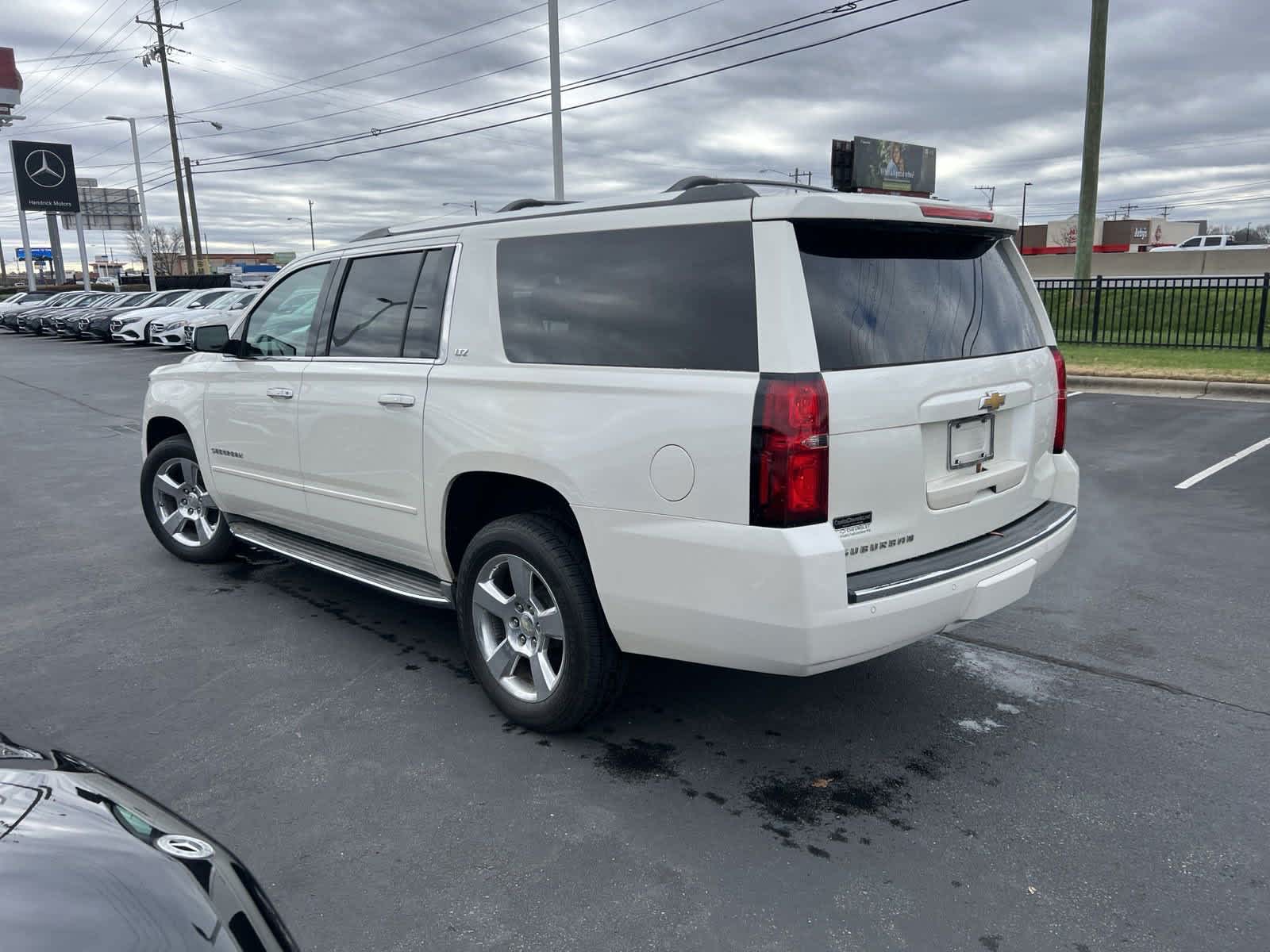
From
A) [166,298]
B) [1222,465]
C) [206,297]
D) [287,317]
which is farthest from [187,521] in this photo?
[166,298]

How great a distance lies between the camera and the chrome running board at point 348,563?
4270mm

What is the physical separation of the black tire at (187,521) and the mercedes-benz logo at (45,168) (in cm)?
6842

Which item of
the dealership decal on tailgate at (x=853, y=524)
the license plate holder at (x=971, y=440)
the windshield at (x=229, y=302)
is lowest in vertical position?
the dealership decal on tailgate at (x=853, y=524)

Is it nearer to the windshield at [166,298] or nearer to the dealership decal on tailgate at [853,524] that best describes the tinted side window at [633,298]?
the dealership decal on tailgate at [853,524]

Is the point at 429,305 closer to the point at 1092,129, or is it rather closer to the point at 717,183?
the point at 717,183

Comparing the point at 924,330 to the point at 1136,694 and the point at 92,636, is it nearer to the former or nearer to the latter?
the point at 1136,694

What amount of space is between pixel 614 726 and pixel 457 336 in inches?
67.6

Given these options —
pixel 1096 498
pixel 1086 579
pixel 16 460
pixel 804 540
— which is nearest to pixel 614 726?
pixel 804 540

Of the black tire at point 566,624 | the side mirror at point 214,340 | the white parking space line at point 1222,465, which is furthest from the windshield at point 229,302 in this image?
the black tire at point 566,624

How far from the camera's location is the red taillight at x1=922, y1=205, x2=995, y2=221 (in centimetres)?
338

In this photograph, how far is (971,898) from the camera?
2773mm

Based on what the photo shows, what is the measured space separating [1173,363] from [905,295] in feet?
42.7

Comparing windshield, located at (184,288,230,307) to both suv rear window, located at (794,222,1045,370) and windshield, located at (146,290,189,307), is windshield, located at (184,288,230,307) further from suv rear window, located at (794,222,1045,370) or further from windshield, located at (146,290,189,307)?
suv rear window, located at (794,222,1045,370)

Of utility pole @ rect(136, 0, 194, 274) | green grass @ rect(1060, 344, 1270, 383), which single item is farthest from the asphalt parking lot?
utility pole @ rect(136, 0, 194, 274)
